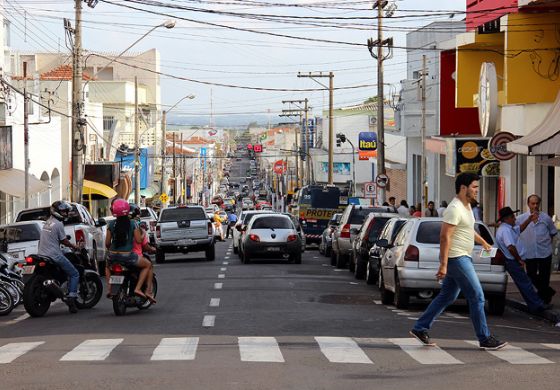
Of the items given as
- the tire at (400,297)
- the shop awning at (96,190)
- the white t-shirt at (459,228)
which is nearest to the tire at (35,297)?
the tire at (400,297)

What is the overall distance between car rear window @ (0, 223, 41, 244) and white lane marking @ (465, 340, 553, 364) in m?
15.1

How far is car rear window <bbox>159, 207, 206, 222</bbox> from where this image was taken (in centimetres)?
3731

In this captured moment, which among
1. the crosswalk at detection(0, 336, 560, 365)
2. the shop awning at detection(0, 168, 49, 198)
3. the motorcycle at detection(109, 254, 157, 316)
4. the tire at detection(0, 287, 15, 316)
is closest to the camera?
the crosswalk at detection(0, 336, 560, 365)

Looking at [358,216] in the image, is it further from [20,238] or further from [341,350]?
[341,350]

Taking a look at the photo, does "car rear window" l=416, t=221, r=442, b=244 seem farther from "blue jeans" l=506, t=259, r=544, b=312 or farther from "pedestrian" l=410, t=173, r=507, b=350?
"pedestrian" l=410, t=173, r=507, b=350

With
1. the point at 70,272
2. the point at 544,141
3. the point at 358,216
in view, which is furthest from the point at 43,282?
the point at 358,216

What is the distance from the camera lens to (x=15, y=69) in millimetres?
79125

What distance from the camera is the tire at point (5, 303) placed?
19344 millimetres

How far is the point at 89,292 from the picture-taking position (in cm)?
1972

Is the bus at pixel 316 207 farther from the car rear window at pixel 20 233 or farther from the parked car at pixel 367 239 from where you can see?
the car rear window at pixel 20 233

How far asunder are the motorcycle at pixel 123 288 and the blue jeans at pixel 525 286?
5.91m

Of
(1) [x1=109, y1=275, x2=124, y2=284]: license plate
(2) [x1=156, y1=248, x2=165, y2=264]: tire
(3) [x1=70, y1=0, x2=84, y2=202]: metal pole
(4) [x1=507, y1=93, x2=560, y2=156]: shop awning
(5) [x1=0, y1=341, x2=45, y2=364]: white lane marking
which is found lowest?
(2) [x1=156, y1=248, x2=165, y2=264]: tire

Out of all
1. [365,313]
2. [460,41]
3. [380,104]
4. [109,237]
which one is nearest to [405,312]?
[365,313]

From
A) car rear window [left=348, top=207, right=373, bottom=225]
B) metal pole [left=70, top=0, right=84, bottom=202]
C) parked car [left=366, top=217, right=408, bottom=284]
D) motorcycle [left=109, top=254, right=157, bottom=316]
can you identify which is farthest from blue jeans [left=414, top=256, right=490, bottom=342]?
metal pole [left=70, top=0, right=84, bottom=202]
